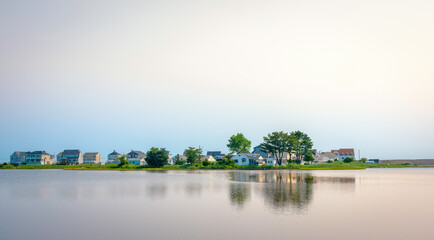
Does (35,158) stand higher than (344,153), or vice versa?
(344,153)

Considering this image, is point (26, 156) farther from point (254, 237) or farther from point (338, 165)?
point (254, 237)

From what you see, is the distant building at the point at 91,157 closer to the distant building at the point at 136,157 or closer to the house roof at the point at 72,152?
the house roof at the point at 72,152

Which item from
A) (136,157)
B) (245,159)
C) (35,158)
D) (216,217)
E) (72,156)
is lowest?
(216,217)

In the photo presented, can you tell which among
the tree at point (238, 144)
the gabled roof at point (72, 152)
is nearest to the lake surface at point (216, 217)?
the tree at point (238, 144)

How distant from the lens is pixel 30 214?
22.0 metres

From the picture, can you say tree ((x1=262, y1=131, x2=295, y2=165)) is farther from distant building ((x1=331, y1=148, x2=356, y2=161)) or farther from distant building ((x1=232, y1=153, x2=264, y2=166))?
distant building ((x1=331, y1=148, x2=356, y2=161))

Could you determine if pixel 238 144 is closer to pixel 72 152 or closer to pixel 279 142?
pixel 279 142

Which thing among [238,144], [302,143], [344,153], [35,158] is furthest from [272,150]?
[35,158]

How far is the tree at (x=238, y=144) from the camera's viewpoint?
455 ft

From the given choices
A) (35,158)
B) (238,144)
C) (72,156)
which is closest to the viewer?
(238,144)

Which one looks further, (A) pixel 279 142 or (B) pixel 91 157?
(B) pixel 91 157

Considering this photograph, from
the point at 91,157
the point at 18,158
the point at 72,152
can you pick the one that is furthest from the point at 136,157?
the point at 18,158

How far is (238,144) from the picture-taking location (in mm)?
138625

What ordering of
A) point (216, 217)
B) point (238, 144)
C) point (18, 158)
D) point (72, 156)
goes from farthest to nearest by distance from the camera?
point (72, 156), point (18, 158), point (238, 144), point (216, 217)
